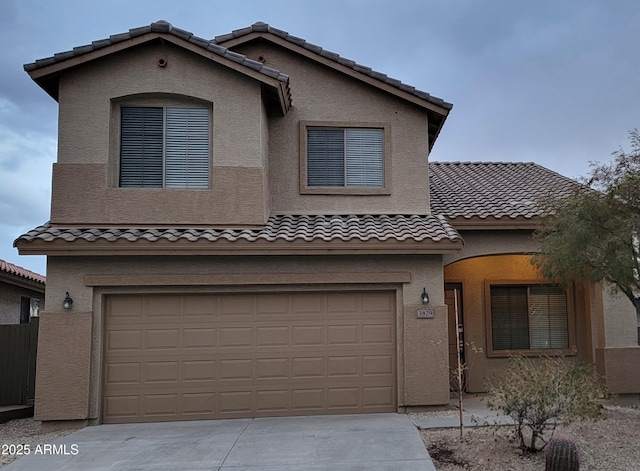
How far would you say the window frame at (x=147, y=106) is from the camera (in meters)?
10.9

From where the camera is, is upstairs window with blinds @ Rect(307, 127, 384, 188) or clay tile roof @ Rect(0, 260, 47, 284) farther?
clay tile roof @ Rect(0, 260, 47, 284)

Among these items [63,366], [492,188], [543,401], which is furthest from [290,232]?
[492,188]

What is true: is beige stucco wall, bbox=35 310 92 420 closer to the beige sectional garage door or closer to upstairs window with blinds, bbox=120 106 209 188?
the beige sectional garage door

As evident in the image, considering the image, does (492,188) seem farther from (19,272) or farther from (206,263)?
(19,272)

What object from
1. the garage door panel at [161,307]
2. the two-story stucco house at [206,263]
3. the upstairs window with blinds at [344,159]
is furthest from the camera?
the upstairs window with blinds at [344,159]

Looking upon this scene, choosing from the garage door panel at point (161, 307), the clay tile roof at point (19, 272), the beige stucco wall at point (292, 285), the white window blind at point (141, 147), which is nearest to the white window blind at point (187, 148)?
the white window blind at point (141, 147)

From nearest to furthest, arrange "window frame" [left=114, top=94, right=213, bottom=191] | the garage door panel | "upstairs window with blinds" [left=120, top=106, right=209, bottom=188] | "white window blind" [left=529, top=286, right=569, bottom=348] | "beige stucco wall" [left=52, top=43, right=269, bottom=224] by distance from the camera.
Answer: the garage door panel, "beige stucco wall" [left=52, top=43, right=269, bottom=224], "window frame" [left=114, top=94, right=213, bottom=191], "upstairs window with blinds" [left=120, top=106, right=209, bottom=188], "white window blind" [left=529, top=286, right=569, bottom=348]

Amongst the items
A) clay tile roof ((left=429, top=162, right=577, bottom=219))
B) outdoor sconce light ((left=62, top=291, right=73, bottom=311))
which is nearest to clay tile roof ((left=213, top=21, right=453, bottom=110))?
clay tile roof ((left=429, top=162, right=577, bottom=219))

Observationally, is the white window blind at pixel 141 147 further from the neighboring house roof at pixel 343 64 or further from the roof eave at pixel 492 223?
the roof eave at pixel 492 223

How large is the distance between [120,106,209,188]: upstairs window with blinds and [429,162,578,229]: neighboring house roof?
501 centimetres

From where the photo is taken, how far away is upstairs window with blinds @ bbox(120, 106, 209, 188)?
11023mm

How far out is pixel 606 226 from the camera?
8.69m

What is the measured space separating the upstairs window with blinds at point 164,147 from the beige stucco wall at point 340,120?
156 centimetres

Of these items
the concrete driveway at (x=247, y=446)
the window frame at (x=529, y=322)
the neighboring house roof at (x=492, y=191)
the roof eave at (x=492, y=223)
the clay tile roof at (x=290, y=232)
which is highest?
the neighboring house roof at (x=492, y=191)
